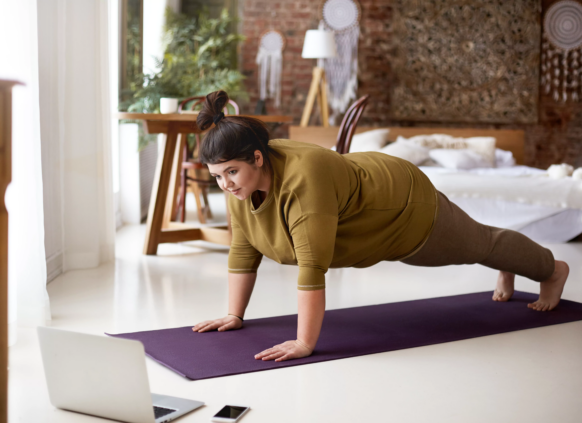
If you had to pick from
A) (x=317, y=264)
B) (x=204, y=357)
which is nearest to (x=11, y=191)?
(x=204, y=357)

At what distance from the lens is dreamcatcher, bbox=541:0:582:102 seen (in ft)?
22.3

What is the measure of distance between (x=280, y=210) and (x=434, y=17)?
565cm

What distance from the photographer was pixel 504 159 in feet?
18.2

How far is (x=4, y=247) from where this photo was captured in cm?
120

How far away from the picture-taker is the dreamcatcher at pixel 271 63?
6898mm

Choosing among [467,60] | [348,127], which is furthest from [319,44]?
[348,127]

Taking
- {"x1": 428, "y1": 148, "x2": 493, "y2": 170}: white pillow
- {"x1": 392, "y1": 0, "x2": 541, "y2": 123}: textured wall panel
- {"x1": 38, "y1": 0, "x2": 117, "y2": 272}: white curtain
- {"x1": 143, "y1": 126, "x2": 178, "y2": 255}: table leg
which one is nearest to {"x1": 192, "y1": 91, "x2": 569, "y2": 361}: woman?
{"x1": 38, "y1": 0, "x2": 117, "y2": 272}: white curtain

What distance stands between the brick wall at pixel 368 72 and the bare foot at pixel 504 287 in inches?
179

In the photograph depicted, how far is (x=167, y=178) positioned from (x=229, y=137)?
182cm

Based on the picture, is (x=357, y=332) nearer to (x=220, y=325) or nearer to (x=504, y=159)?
(x=220, y=325)

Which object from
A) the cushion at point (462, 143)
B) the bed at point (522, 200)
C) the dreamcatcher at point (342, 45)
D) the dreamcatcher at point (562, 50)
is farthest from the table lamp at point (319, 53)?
the dreamcatcher at point (562, 50)

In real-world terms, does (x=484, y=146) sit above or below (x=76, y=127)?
below

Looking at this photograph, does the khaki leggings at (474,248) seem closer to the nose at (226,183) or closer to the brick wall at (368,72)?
the nose at (226,183)

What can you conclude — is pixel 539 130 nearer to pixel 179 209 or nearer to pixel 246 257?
pixel 179 209
